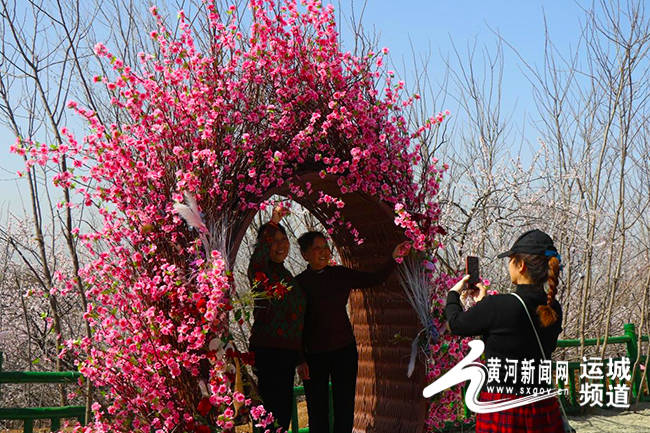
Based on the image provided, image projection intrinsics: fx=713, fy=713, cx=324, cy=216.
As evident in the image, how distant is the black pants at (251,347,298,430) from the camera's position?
3.83 metres

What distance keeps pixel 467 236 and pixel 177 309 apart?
4912 mm

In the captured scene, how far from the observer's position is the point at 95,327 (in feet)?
11.5

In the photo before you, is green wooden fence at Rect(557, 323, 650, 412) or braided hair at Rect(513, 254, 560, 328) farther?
green wooden fence at Rect(557, 323, 650, 412)

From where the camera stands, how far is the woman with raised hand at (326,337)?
13.6 feet

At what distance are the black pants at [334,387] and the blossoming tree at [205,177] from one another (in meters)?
0.53

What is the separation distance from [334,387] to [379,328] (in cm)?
72

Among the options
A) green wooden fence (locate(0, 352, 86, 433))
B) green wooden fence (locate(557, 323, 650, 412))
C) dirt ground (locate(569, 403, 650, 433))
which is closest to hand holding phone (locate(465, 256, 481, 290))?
green wooden fence (locate(0, 352, 86, 433))

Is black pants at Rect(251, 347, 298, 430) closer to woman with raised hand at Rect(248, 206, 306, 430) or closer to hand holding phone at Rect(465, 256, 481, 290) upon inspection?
woman with raised hand at Rect(248, 206, 306, 430)

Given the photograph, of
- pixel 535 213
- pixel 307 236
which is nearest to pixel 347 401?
pixel 307 236

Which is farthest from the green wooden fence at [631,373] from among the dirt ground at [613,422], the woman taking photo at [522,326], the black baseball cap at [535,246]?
the black baseball cap at [535,246]

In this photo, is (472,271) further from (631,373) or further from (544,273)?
(631,373)

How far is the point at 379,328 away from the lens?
4.84m

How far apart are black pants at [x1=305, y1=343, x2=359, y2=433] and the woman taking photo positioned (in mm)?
1310

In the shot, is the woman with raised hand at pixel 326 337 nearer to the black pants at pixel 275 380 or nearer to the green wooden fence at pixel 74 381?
the black pants at pixel 275 380
